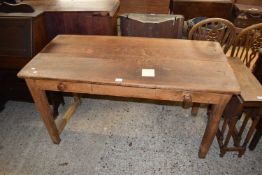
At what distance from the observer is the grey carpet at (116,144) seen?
5.21 ft

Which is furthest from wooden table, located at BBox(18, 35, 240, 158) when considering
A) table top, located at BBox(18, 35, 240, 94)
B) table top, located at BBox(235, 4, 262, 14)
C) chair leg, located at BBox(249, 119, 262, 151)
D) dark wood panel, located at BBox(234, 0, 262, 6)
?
dark wood panel, located at BBox(234, 0, 262, 6)

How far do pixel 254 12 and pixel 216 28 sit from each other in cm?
166

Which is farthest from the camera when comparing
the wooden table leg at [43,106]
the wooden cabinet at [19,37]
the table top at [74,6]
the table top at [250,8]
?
the table top at [250,8]

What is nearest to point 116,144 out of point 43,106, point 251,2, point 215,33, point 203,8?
point 43,106

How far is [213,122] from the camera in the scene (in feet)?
4.40

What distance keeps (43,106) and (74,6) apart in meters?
1.05

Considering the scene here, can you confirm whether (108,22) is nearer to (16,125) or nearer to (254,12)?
(16,125)

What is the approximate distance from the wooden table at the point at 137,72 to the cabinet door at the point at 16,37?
284 millimetres

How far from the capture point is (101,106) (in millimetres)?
2168

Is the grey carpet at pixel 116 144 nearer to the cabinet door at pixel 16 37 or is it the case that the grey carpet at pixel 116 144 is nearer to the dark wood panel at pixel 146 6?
the cabinet door at pixel 16 37

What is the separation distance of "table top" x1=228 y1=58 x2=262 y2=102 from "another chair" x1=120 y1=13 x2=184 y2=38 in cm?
59

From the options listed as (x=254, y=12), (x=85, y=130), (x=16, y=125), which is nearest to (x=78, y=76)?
(x=85, y=130)

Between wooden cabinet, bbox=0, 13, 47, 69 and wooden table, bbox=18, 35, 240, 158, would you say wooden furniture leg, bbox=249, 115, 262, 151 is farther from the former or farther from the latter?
wooden cabinet, bbox=0, 13, 47, 69

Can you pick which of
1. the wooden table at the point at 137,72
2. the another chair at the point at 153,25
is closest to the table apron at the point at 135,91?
the wooden table at the point at 137,72
